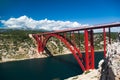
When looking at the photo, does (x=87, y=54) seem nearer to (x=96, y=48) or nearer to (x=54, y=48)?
(x=54, y=48)

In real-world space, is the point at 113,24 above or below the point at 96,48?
above

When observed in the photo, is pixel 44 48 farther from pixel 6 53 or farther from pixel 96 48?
pixel 96 48

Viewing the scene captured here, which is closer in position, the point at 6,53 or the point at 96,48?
the point at 6,53

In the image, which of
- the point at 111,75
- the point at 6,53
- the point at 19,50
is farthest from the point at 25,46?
Result: the point at 111,75

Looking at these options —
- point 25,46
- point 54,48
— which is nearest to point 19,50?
point 25,46

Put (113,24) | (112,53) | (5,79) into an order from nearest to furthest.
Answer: (112,53)
(113,24)
(5,79)

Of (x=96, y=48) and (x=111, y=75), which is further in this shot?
(x=96, y=48)

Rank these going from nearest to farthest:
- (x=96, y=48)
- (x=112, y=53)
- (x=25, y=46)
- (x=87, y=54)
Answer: (x=112, y=53) < (x=87, y=54) < (x=25, y=46) < (x=96, y=48)

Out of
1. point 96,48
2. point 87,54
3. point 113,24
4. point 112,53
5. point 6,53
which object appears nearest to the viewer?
point 112,53

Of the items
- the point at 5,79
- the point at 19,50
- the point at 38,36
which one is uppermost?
the point at 38,36
